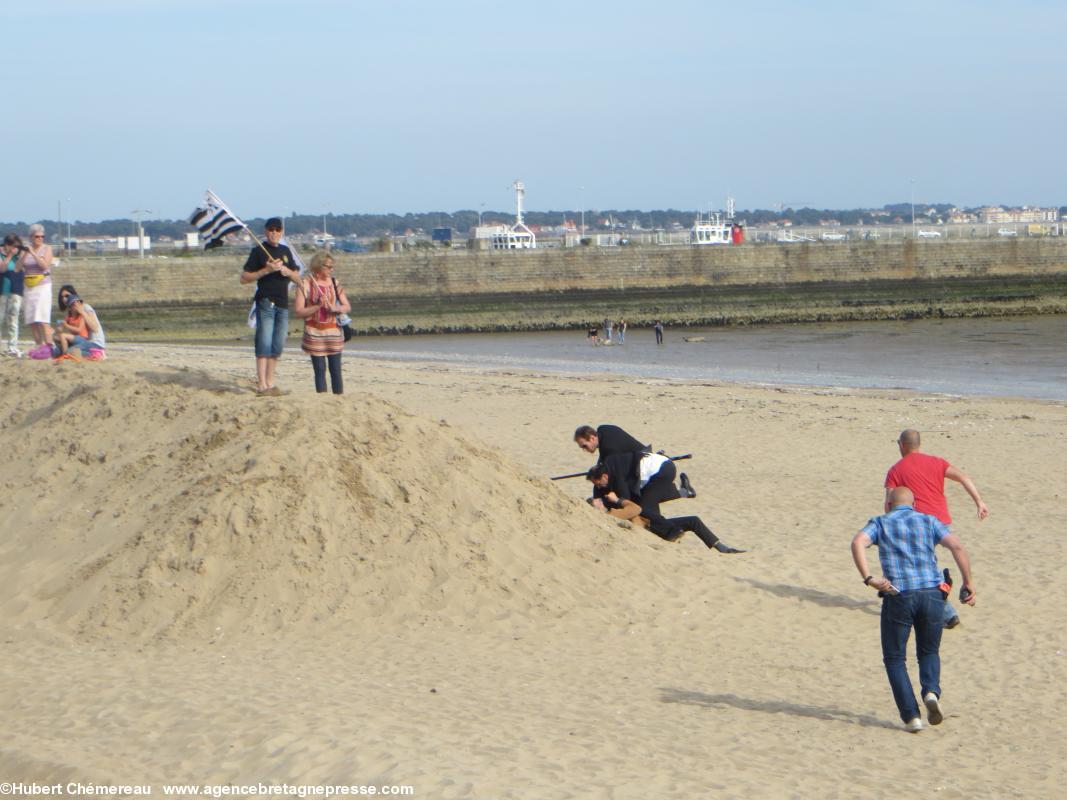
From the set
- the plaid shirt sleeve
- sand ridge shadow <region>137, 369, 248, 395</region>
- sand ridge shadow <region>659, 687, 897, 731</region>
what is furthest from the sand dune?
the plaid shirt sleeve

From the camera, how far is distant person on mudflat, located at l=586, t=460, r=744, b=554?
1015 cm

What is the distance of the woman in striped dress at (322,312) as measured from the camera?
10.6m

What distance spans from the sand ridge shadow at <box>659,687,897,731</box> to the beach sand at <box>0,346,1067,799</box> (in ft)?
0.07

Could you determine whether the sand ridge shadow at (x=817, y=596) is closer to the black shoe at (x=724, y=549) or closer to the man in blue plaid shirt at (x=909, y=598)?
the black shoe at (x=724, y=549)

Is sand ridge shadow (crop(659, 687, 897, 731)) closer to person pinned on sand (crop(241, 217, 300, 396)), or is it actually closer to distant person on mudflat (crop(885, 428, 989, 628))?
distant person on mudflat (crop(885, 428, 989, 628))

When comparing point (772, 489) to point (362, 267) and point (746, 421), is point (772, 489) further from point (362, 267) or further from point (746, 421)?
point (362, 267)

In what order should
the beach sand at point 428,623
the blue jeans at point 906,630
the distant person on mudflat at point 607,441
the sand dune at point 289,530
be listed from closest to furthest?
the beach sand at point 428,623, the blue jeans at point 906,630, the sand dune at point 289,530, the distant person on mudflat at point 607,441

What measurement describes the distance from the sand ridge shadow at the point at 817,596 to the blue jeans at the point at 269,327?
14.0 ft

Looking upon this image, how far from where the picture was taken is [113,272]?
5362cm

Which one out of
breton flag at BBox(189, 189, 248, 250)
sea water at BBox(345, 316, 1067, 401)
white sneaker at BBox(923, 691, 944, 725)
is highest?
breton flag at BBox(189, 189, 248, 250)

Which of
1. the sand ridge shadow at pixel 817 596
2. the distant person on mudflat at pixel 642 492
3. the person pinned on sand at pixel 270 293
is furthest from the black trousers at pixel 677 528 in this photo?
the person pinned on sand at pixel 270 293

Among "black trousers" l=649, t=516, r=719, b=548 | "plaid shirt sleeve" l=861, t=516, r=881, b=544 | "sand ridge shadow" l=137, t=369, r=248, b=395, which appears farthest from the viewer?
"sand ridge shadow" l=137, t=369, r=248, b=395

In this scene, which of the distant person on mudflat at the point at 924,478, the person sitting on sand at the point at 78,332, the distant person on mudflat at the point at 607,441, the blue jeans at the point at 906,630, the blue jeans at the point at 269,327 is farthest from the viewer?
the person sitting on sand at the point at 78,332

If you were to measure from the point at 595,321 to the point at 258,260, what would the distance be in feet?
127
